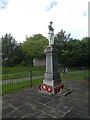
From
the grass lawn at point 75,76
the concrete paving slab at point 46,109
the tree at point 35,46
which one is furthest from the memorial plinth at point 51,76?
the tree at point 35,46

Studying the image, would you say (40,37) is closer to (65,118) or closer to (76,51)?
(76,51)

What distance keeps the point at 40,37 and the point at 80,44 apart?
10.2m

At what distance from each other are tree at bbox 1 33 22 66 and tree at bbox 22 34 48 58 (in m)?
2.53

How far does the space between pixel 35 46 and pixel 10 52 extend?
22.1 ft

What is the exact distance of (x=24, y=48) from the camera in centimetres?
3089

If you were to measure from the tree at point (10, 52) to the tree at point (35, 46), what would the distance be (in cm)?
253

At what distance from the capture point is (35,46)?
29.4 meters

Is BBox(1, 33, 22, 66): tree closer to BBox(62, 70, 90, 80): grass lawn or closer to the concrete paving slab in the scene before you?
BBox(62, 70, 90, 80): grass lawn

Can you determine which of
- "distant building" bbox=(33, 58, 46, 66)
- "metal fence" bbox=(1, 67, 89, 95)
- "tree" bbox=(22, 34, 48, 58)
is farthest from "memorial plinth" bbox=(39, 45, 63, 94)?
"distant building" bbox=(33, 58, 46, 66)

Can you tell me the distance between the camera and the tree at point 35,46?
95.3 feet

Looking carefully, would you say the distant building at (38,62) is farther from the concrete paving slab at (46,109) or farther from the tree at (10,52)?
the concrete paving slab at (46,109)

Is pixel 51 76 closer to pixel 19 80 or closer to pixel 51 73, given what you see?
pixel 51 73

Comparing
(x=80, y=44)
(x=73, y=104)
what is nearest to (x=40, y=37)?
(x=80, y=44)

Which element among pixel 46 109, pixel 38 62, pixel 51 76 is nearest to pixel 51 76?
pixel 51 76
